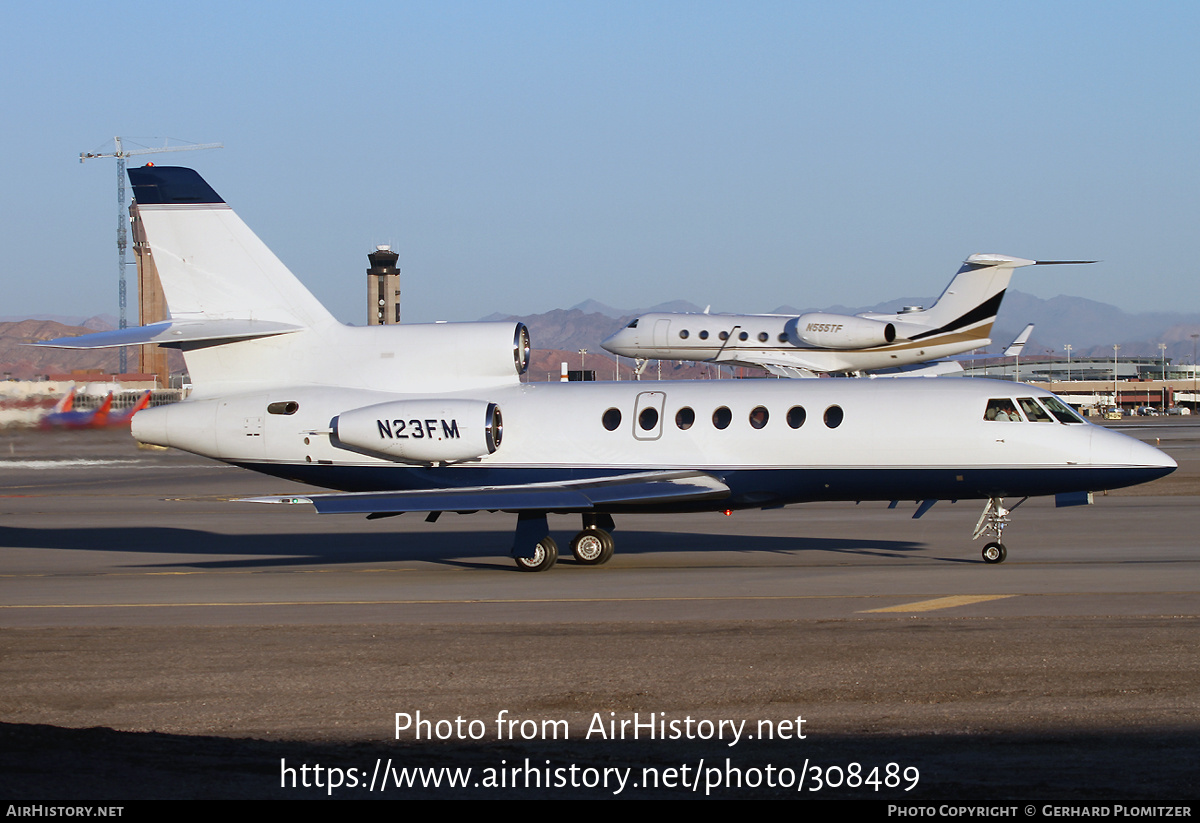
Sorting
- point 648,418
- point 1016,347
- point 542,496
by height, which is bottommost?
point 542,496

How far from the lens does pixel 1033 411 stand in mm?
19891

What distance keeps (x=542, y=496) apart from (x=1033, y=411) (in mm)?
8189

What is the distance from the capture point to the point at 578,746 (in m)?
8.59

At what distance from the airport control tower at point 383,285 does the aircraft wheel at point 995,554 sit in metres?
126

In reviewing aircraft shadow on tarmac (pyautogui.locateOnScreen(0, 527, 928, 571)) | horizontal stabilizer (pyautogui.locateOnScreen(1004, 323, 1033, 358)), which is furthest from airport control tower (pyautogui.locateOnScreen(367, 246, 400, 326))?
aircraft shadow on tarmac (pyautogui.locateOnScreen(0, 527, 928, 571))

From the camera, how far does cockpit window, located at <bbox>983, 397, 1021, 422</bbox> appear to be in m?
19.8

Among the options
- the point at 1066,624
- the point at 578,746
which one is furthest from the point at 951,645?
the point at 578,746

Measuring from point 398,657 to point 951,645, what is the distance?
5692mm

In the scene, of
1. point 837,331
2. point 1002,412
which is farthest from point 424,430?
point 837,331

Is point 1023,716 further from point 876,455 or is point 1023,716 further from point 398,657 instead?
point 876,455

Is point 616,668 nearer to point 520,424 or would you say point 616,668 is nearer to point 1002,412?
point 520,424

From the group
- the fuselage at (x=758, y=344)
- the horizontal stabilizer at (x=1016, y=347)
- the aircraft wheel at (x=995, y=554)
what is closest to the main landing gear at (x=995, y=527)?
the aircraft wheel at (x=995, y=554)

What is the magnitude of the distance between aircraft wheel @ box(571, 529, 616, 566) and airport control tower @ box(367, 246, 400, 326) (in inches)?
4885

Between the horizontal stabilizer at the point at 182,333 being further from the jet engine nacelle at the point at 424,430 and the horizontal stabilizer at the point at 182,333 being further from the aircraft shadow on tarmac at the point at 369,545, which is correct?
the aircraft shadow on tarmac at the point at 369,545
